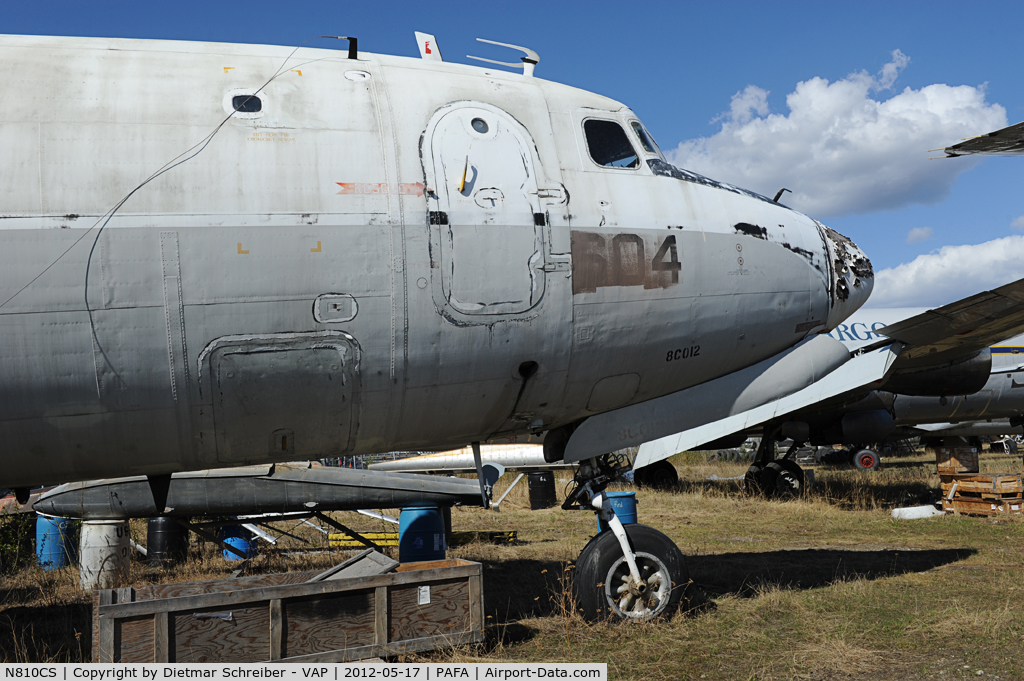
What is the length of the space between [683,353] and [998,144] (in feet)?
60.0

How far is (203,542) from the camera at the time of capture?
45.0 feet

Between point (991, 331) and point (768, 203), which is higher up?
point (768, 203)

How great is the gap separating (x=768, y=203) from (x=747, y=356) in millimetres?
1686

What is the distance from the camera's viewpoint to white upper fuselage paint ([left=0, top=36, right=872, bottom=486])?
17.1 feet

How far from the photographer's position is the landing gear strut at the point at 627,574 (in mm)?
6867

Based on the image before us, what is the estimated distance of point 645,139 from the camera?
741 cm

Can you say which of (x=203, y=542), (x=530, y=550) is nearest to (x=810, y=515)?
(x=530, y=550)

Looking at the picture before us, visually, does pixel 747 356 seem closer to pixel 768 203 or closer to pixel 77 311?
pixel 768 203

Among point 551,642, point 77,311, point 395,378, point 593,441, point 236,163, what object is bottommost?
point 551,642

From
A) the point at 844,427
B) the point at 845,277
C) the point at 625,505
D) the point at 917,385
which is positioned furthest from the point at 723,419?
the point at 844,427

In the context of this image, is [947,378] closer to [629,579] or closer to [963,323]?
[963,323]

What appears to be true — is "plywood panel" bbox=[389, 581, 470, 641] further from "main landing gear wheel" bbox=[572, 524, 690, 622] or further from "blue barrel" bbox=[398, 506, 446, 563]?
"blue barrel" bbox=[398, 506, 446, 563]

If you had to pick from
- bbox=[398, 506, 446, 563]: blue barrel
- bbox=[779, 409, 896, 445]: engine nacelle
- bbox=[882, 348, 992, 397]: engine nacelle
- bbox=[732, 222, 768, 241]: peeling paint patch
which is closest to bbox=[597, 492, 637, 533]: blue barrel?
bbox=[732, 222, 768, 241]: peeling paint patch

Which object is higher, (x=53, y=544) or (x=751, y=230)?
(x=751, y=230)
